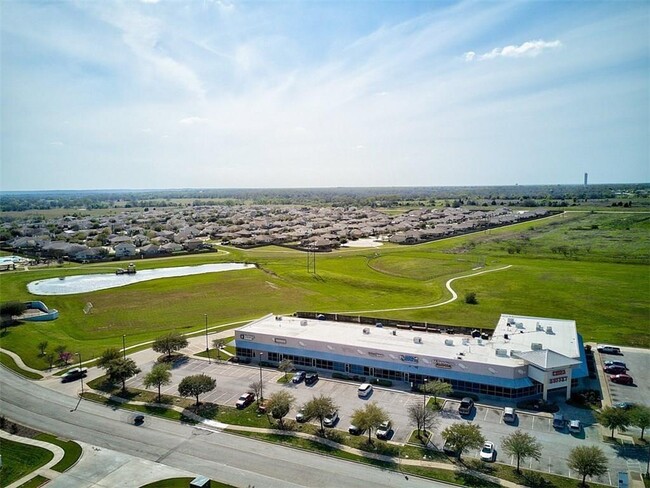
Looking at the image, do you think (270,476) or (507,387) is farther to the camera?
(507,387)

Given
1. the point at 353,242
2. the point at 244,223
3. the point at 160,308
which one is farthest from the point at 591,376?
the point at 244,223

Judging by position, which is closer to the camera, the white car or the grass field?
the white car

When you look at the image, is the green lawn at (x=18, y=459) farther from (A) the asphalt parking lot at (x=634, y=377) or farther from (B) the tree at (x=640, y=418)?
(A) the asphalt parking lot at (x=634, y=377)

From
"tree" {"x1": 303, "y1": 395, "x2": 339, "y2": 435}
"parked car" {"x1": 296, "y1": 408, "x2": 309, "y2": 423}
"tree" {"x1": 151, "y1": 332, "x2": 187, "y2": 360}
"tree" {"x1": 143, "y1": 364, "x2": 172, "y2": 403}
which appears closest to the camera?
"tree" {"x1": 303, "y1": 395, "x2": 339, "y2": 435}

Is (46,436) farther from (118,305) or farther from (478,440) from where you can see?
(118,305)

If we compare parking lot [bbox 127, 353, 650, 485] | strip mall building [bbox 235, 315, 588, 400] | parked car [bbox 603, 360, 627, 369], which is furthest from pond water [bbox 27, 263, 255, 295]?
parked car [bbox 603, 360, 627, 369]

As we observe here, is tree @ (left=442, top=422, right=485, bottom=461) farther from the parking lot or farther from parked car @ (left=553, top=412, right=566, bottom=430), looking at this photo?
parked car @ (left=553, top=412, right=566, bottom=430)

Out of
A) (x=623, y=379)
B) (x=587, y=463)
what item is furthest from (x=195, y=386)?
(x=623, y=379)

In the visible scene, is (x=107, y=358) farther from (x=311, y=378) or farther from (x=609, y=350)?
(x=609, y=350)
